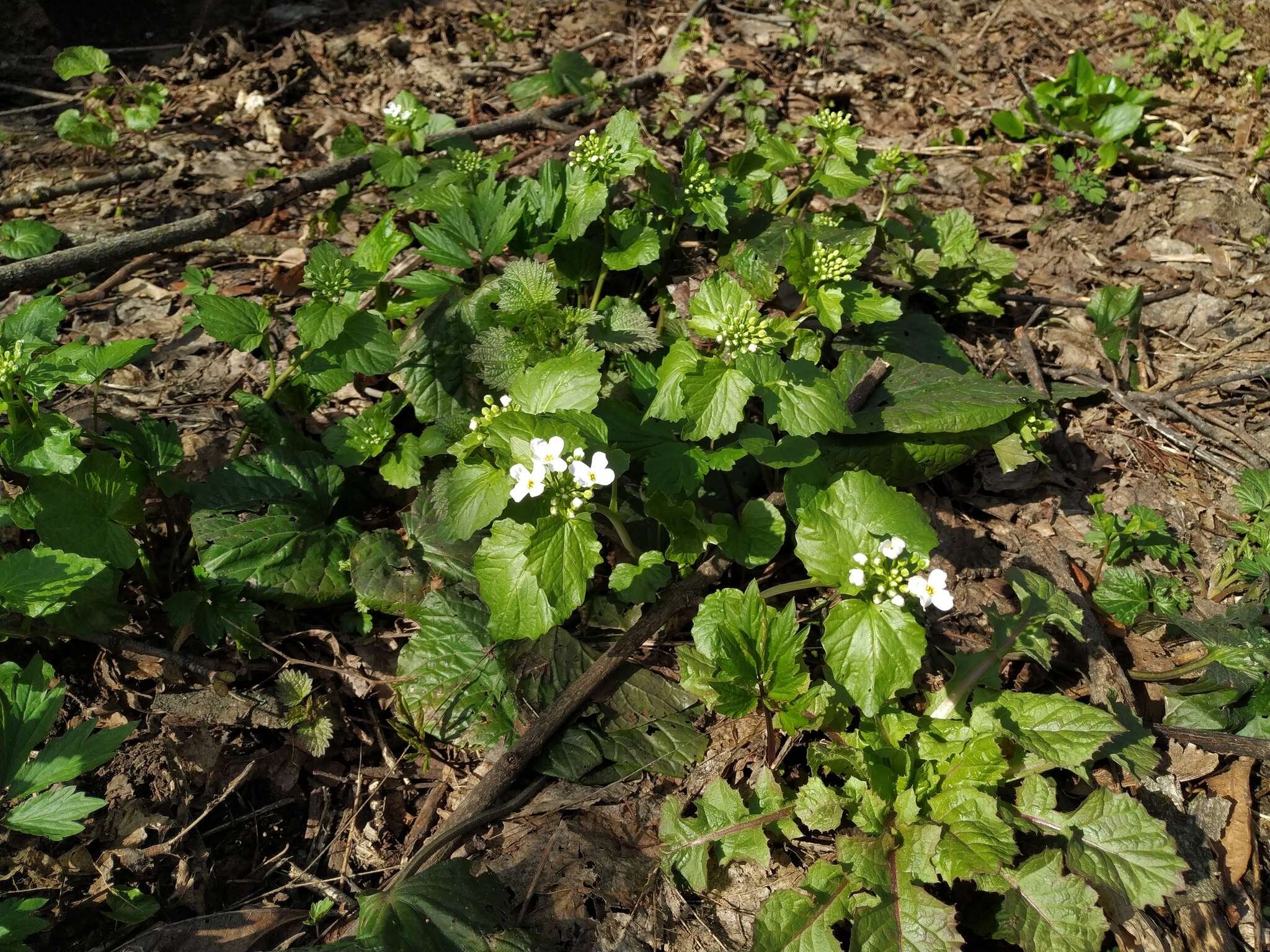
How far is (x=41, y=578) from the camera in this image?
95.2 inches

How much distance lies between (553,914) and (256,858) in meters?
1.03

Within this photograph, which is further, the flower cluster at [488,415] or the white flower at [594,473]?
the flower cluster at [488,415]

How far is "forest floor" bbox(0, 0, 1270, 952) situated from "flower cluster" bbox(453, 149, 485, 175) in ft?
2.94

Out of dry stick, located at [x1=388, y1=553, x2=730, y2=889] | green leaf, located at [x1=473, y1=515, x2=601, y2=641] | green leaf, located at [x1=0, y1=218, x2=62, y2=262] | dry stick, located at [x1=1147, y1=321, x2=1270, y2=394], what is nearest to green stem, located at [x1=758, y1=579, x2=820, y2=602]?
dry stick, located at [x1=388, y1=553, x2=730, y2=889]

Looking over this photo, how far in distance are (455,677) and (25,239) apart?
10.1 feet

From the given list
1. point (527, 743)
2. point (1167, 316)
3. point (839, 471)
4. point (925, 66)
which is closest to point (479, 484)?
point (527, 743)

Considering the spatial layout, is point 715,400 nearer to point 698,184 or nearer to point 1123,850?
point 698,184

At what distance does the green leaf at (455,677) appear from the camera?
115 inches

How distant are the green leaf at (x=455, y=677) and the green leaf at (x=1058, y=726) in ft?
5.66

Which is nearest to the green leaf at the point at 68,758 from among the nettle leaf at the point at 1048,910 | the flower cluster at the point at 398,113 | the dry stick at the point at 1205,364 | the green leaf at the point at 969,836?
the green leaf at the point at 969,836

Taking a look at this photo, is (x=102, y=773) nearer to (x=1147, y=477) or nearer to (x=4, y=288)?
(x=4, y=288)

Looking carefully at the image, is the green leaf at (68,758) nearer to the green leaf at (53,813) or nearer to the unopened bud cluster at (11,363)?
the green leaf at (53,813)

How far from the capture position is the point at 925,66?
620cm

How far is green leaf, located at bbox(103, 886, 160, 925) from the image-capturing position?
2.46 metres
